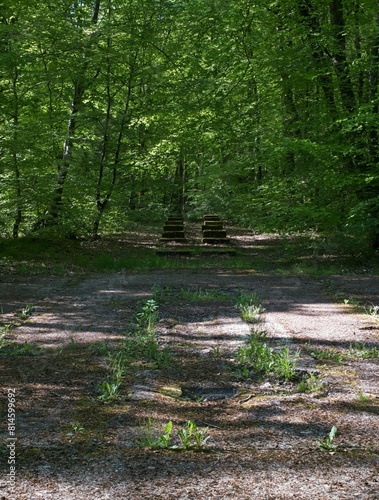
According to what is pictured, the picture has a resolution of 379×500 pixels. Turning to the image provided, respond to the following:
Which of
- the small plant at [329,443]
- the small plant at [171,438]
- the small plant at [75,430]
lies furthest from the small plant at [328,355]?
the small plant at [75,430]

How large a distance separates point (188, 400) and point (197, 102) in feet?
41.9

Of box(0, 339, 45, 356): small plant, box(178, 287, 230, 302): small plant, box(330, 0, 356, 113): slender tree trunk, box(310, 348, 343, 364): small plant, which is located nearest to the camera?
box(310, 348, 343, 364): small plant

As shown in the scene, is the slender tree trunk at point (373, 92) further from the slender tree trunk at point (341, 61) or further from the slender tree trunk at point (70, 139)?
the slender tree trunk at point (70, 139)

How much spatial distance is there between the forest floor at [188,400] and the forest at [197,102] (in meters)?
5.01

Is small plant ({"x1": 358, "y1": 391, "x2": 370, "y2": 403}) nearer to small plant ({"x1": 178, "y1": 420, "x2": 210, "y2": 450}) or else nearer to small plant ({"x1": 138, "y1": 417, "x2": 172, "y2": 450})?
small plant ({"x1": 178, "y1": 420, "x2": 210, "y2": 450})

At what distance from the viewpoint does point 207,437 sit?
2.73 m

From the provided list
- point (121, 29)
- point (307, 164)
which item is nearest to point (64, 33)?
point (121, 29)

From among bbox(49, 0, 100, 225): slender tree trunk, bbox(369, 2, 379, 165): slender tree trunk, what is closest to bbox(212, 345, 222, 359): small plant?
bbox(369, 2, 379, 165): slender tree trunk

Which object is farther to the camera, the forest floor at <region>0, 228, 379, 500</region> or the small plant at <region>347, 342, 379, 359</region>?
the small plant at <region>347, 342, 379, 359</region>

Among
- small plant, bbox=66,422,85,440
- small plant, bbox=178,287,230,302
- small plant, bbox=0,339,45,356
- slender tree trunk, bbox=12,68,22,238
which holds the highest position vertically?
slender tree trunk, bbox=12,68,22,238

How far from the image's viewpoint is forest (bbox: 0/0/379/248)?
11.8 meters

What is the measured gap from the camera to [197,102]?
15.3 m

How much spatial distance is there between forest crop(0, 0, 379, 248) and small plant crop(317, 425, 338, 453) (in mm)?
8212

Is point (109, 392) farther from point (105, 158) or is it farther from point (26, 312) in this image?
point (105, 158)
